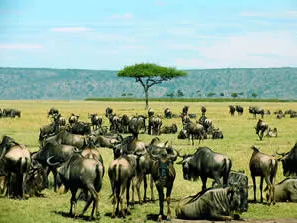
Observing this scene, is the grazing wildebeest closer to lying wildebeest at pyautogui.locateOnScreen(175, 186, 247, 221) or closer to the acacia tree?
lying wildebeest at pyautogui.locateOnScreen(175, 186, 247, 221)

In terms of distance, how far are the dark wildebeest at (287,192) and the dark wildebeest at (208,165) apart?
2.13 meters

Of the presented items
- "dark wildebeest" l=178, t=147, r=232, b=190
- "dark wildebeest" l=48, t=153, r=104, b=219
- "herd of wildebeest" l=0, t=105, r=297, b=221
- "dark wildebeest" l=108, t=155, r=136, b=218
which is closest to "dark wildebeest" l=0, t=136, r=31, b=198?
"herd of wildebeest" l=0, t=105, r=297, b=221

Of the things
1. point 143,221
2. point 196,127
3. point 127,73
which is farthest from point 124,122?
point 127,73

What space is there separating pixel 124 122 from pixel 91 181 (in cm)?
2689

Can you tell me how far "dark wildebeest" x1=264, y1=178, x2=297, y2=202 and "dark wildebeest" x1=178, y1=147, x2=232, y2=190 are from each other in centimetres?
213

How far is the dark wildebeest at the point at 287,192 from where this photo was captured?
17.0 metres

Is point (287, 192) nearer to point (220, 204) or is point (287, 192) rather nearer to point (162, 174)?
point (220, 204)

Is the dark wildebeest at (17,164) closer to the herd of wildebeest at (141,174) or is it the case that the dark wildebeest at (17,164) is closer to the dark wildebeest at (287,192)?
the herd of wildebeest at (141,174)

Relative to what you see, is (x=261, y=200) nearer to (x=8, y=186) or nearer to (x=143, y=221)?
(x=143, y=221)

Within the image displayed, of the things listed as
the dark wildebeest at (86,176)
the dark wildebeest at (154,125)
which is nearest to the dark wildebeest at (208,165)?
the dark wildebeest at (86,176)

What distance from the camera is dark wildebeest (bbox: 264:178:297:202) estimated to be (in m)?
17.0

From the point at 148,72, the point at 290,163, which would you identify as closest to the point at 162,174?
the point at 290,163

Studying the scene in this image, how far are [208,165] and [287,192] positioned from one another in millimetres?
2878

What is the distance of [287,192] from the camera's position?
17.0 meters
